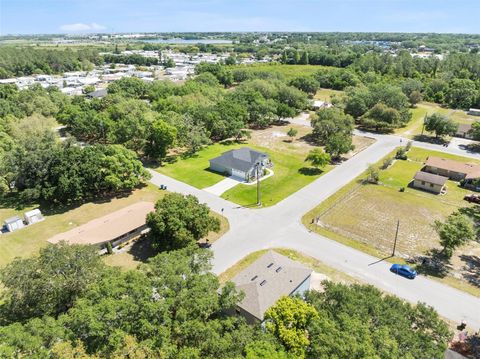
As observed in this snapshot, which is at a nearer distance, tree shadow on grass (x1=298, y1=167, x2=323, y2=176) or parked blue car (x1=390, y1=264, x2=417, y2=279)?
parked blue car (x1=390, y1=264, x2=417, y2=279)

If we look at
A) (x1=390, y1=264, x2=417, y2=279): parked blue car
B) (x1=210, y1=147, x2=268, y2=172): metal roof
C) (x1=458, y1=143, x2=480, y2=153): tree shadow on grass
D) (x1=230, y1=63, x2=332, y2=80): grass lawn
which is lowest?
(x1=390, y1=264, x2=417, y2=279): parked blue car

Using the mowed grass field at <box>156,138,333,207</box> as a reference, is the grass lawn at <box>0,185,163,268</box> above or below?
below

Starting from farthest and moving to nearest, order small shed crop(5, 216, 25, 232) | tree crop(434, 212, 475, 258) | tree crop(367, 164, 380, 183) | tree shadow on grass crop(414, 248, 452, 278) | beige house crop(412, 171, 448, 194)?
tree crop(367, 164, 380, 183)
beige house crop(412, 171, 448, 194)
small shed crop(5, 216, 25, 232)
tree crop(434, 212, 475, 258)
tree shadow on grass crop(414, 248, 452, 278)

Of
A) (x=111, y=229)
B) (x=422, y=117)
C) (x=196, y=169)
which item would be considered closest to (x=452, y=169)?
(x=422, y=117)

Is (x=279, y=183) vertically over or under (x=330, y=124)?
under

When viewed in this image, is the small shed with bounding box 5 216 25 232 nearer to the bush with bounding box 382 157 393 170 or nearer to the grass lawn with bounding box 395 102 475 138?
the bush with bounding box 382 157 393 170

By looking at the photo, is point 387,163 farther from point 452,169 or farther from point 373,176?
point 452,169

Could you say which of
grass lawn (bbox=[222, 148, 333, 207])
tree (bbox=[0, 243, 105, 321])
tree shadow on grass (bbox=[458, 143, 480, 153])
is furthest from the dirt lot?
tree (bbox=[0, 243, 105, 321])

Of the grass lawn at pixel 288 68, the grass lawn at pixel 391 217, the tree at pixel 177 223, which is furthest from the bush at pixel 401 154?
the grass lawn at pixel 288 68
